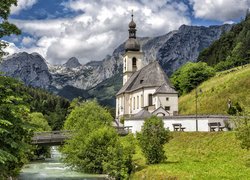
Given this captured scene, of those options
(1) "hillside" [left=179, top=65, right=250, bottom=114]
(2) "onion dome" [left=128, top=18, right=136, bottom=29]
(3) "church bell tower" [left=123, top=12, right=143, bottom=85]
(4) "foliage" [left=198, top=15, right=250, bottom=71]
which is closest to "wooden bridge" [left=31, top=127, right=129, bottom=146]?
(1) "hillside" [left=179, top=65, right=250, bottom=114]

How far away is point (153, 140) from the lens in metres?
37.9

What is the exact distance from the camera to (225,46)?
15762 cm

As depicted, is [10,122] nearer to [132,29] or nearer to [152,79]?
[152,79]

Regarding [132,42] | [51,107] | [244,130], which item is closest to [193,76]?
[132,42]

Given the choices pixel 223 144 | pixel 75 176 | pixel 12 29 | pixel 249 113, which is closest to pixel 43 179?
pixel 75 176

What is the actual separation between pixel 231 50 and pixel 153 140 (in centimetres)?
11973

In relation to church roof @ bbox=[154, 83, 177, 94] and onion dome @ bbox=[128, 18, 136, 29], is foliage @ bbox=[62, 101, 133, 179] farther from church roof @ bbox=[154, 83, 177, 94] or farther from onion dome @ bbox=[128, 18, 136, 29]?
onion dome @ bbox=[128, 18, 136, 29]

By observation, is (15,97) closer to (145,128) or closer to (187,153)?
(145,128)

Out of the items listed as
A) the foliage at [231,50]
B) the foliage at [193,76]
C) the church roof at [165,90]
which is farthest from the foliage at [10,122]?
the foliage at [231,50]

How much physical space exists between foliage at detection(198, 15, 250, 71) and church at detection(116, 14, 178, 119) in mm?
33043

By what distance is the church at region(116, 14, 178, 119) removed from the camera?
3039 inches

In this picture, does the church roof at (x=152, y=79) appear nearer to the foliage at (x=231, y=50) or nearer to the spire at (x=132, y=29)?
the spire at (x=132, y=29)

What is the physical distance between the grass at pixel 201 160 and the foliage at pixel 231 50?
75885 mm

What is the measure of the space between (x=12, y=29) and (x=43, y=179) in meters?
28.4
